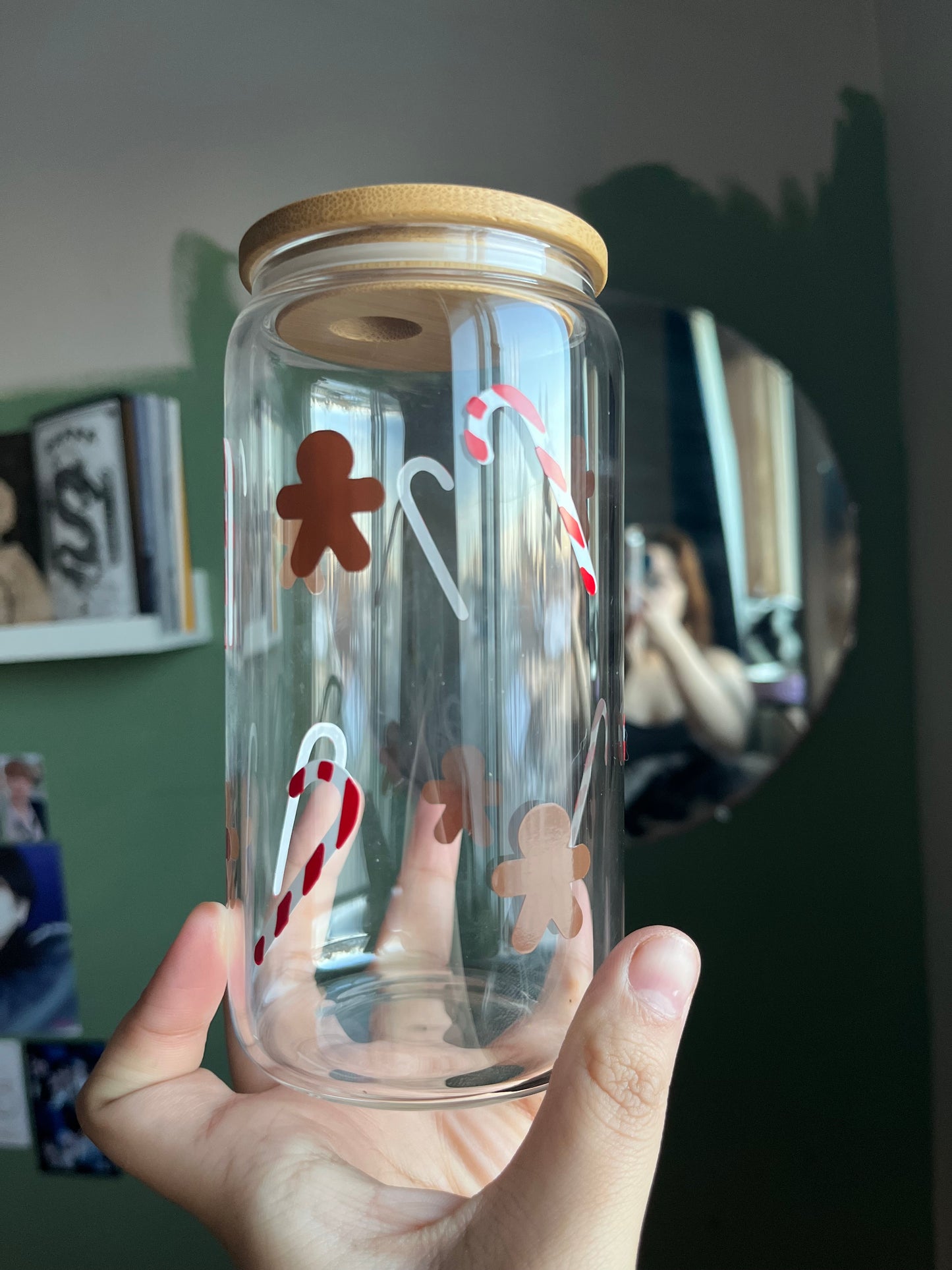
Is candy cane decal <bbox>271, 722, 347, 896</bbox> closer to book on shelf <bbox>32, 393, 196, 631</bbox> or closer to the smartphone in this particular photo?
the smartphone

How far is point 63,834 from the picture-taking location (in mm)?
1364

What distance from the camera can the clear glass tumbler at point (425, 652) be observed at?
48 centimetres

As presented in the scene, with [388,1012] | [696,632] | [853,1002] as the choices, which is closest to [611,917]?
[388,1012]

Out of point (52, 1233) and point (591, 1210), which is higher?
point (591, 1210)

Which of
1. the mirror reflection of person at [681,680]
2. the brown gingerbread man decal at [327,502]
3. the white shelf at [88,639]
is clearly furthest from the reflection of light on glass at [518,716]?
the white shelf at [88,639]

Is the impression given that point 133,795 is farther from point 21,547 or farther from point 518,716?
point 518,716

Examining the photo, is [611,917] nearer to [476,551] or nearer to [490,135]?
[476,551]

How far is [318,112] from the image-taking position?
4.08ft

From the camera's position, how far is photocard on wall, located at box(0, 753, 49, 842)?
1372 mm

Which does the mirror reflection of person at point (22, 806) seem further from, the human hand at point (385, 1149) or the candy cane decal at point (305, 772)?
the candy cane decal at point (305, 772)

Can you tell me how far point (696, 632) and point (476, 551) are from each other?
627mm

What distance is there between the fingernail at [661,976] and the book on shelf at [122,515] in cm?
95

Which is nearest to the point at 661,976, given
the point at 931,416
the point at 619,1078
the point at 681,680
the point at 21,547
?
the point at 619,1078

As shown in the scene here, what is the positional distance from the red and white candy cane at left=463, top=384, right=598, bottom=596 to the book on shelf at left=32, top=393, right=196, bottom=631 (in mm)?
830
